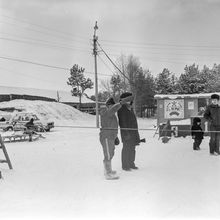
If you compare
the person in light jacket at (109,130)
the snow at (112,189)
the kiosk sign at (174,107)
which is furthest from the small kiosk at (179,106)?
the person in light jacket at (109,130)

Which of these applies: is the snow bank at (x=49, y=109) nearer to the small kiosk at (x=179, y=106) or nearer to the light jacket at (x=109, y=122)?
the small kiosk at (x=179, y=106)

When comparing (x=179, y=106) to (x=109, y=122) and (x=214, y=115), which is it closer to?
(x=214, y=115)

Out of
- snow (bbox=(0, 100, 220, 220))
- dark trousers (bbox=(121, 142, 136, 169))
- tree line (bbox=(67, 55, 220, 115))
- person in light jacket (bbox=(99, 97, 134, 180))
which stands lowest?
snow (bbox=(0, 100, 220, 220))

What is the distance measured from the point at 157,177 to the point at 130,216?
1.96 meters

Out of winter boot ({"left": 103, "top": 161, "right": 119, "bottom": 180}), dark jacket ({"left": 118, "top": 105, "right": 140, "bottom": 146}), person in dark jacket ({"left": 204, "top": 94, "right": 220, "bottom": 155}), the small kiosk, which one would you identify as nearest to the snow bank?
the small kiosk

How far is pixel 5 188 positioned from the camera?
196 inches

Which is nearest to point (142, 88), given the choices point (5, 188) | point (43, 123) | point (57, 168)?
point (43, 123)

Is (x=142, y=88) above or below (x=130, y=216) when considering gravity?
above

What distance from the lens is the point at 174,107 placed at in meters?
15.2

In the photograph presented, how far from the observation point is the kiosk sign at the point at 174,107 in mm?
15102

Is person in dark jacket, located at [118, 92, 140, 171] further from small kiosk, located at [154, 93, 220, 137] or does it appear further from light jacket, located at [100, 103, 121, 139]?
small kiosk, located at [154, 93, 220, 137]

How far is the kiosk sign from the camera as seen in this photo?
1510cm

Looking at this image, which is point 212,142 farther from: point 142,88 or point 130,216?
point 142,88

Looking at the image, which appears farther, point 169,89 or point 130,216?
point 169,89
